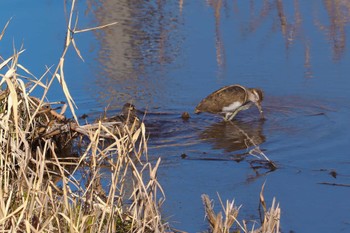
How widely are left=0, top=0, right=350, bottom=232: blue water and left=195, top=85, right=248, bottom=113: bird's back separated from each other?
0.15 metres

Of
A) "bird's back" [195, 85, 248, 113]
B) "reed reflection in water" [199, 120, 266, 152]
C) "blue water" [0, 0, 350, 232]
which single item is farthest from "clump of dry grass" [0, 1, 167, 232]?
"bird's back" [195, 85, 248, 113]

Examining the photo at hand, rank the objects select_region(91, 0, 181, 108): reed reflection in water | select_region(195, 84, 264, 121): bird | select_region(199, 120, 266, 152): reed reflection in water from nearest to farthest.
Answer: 1. select_region(199, 120, 266, 152): reed reflection in water
2. select_region(195, 84, 264, 121): bird
3. select_region(91, 0, 181, 108): reed reflection in water

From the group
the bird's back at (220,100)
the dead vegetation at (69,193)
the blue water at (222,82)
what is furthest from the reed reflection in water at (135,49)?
the dead vegetation at (69,193)

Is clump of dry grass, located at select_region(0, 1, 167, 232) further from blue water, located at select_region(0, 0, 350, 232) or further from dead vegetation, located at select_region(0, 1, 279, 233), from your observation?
blue water, located at select_region(0, 0, 350, 232)

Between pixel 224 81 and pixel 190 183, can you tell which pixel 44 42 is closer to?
pixel 224 81

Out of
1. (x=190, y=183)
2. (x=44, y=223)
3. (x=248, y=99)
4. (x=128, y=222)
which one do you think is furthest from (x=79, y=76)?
(x=44, y=223)

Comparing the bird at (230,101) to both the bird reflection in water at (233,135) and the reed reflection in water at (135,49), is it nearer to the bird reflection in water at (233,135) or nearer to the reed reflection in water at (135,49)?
the bird reflection in water at (233,135)

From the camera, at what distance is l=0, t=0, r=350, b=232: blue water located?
232 inches

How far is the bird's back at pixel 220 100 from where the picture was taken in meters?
7.76

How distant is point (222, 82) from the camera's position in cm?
878

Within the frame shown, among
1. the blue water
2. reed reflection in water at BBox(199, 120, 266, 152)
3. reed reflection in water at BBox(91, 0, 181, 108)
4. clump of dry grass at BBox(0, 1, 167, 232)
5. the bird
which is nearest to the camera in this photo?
clump of dry grass at BBox(0, 1, 167, 232)

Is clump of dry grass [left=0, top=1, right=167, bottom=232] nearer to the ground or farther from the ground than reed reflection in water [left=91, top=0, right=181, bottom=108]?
farther from the ground

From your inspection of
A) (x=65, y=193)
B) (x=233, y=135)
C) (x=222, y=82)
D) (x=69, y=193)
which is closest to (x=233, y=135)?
(x=233, y=135)

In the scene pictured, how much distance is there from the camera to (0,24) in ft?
35.7
